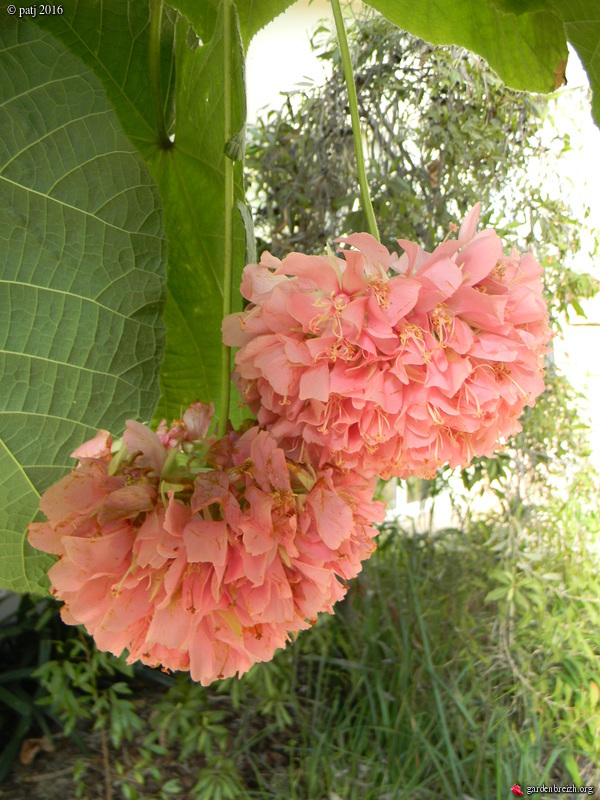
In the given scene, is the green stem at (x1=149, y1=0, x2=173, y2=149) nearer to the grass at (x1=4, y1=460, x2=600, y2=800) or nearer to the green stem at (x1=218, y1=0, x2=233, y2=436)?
Answer: the green stem at (x1=218, y1=0, x2=233, y2=436)

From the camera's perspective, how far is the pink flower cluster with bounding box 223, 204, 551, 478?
0.27 meters

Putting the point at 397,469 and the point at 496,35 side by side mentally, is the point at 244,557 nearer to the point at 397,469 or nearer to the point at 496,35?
the point at 397,469

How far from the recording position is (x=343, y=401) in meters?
0.28

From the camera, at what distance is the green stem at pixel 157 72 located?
1.04 feet

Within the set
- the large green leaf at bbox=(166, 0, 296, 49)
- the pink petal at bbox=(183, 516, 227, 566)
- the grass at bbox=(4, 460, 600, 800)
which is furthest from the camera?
the grass at bbox=(4, 460, 600, 800)

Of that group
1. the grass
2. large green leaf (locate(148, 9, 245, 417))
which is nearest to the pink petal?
large green leaf (locate(148, 9, 245, 417))

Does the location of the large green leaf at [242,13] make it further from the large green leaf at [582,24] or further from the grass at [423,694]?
the grass at [423,694]

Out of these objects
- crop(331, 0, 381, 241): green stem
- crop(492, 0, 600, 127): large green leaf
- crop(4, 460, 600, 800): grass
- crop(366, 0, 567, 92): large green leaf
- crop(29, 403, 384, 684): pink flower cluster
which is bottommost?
crop(4, 460, 600, 800): grass

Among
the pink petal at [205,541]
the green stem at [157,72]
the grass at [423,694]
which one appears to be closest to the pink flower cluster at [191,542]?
the pink petal at [205,541]

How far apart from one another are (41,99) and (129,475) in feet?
0.41

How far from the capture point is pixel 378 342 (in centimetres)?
28

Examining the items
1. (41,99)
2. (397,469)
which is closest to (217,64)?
(41,99)

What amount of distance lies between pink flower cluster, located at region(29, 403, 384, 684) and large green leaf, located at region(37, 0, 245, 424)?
0.29ft

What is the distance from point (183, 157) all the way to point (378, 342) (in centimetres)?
14
